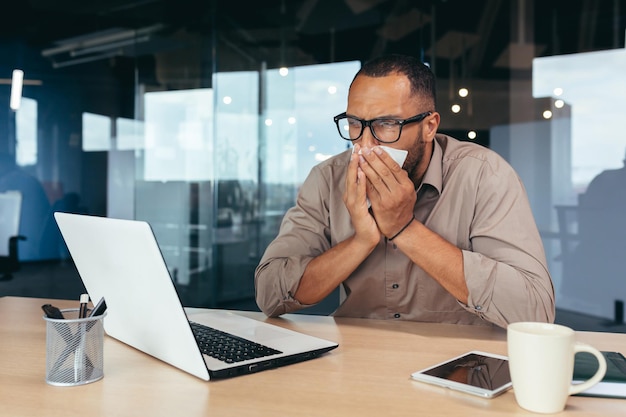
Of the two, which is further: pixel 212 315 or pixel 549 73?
pixel 549 73

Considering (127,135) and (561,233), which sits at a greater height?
(127,135)

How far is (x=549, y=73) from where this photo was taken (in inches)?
124

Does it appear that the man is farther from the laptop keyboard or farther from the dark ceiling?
the dark ceiling

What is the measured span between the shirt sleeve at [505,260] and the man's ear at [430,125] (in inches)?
6.9

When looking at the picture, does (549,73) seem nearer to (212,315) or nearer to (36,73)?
(212,315)

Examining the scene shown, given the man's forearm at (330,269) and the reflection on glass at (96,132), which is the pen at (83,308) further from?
the reflection on glass at (96,132)

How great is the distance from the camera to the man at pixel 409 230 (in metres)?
1.17

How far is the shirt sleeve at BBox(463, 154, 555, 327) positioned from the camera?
1.14m

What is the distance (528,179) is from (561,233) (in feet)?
1.14

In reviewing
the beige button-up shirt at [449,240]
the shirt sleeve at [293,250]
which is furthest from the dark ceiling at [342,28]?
the shirt sleeve at [293,250]

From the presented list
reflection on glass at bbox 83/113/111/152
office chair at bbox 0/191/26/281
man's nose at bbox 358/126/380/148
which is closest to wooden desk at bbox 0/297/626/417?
man's nose at bbox 358/126/380/148

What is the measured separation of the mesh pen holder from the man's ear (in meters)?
0.91

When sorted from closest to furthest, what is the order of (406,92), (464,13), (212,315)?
(212,315) → (406,92) → (464,13)

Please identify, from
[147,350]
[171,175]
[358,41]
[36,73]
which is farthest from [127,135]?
[147,350]
